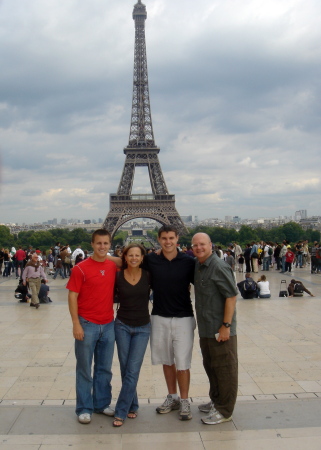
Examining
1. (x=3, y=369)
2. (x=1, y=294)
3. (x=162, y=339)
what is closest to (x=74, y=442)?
(x=162, y=339)

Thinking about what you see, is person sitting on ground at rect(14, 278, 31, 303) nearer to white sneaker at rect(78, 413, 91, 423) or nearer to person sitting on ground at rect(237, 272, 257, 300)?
person sitting on ground at rect(237, 272, 257, 300)

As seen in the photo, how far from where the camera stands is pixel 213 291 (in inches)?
206

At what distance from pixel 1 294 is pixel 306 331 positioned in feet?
34.1

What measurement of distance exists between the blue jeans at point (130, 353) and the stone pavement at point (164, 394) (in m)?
0.33

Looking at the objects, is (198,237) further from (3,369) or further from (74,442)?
(3,369)

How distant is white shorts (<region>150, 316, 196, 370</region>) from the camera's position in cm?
542

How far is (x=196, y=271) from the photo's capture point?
5387mm

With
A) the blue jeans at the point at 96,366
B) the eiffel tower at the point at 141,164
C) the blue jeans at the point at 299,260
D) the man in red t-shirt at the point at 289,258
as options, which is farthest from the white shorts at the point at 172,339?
the eiffel tower at the point at 141,164

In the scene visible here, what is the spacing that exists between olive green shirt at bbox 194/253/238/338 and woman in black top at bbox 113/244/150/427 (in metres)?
0.60

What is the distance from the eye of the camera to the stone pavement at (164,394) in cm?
481

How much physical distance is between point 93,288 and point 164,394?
1.90 meters

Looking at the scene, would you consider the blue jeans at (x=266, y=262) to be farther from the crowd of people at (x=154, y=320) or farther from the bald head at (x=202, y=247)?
the bald head at (x=202, y=247)

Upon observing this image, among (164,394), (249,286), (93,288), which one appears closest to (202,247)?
(93,288)

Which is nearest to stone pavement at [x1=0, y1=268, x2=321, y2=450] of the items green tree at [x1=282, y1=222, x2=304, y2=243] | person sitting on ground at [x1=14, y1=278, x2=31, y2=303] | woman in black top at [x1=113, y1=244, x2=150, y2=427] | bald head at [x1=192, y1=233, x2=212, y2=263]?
woman in black top at [x1=113, y1=244, x2=150, y2=427]
